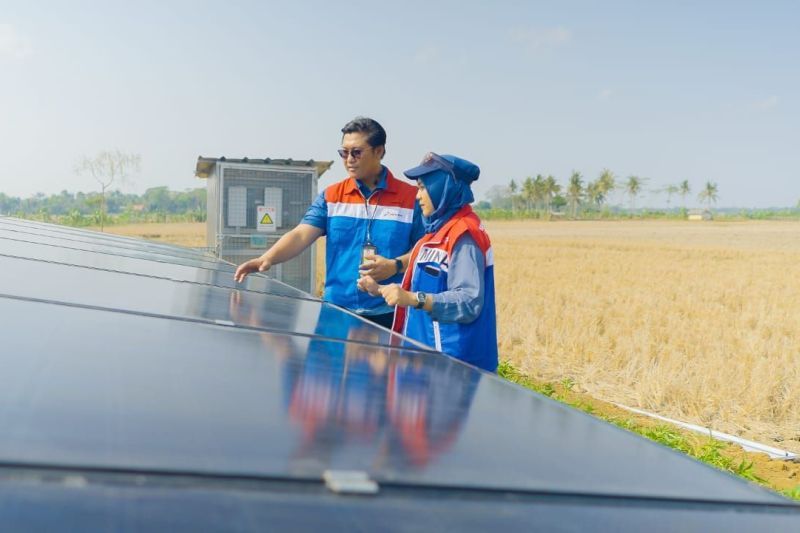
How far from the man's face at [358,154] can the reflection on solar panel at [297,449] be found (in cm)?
212

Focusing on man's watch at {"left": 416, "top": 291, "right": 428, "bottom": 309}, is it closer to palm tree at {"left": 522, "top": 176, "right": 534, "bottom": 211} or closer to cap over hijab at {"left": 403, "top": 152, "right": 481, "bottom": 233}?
cap over hijab at {"left": 403, "top": 152, "right": 481, "bottom": 233}

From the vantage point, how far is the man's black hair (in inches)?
161

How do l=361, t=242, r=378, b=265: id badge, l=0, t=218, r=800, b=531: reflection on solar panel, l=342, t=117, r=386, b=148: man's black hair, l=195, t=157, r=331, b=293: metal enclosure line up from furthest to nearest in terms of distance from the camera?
l=195, t=157, r=331, b=293: metal enclosure, l=342, t=117, r=386, b=148: man's black hair, l=361, t=242, r=378, b=265: id badge, l=0, t=218, r=800, b=531: reflection on solar panel

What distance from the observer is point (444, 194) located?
123 inches

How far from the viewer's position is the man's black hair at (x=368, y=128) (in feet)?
13.5

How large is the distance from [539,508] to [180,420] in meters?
0.54

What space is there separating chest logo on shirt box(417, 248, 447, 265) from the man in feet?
3.00

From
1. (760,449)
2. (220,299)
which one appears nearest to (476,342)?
(220,299)

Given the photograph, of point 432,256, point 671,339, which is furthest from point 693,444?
point 671,339

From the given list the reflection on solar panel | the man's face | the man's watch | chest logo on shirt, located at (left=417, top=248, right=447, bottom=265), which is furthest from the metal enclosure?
the reflection on solar panel

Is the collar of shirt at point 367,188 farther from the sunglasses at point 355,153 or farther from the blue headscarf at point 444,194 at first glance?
the blue headscarf at point 444,194

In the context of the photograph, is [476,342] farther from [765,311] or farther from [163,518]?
[765,311]

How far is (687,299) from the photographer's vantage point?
1314 centimetres

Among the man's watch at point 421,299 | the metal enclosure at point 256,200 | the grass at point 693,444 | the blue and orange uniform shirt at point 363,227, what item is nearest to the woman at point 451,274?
the man's watch at point 421,299
